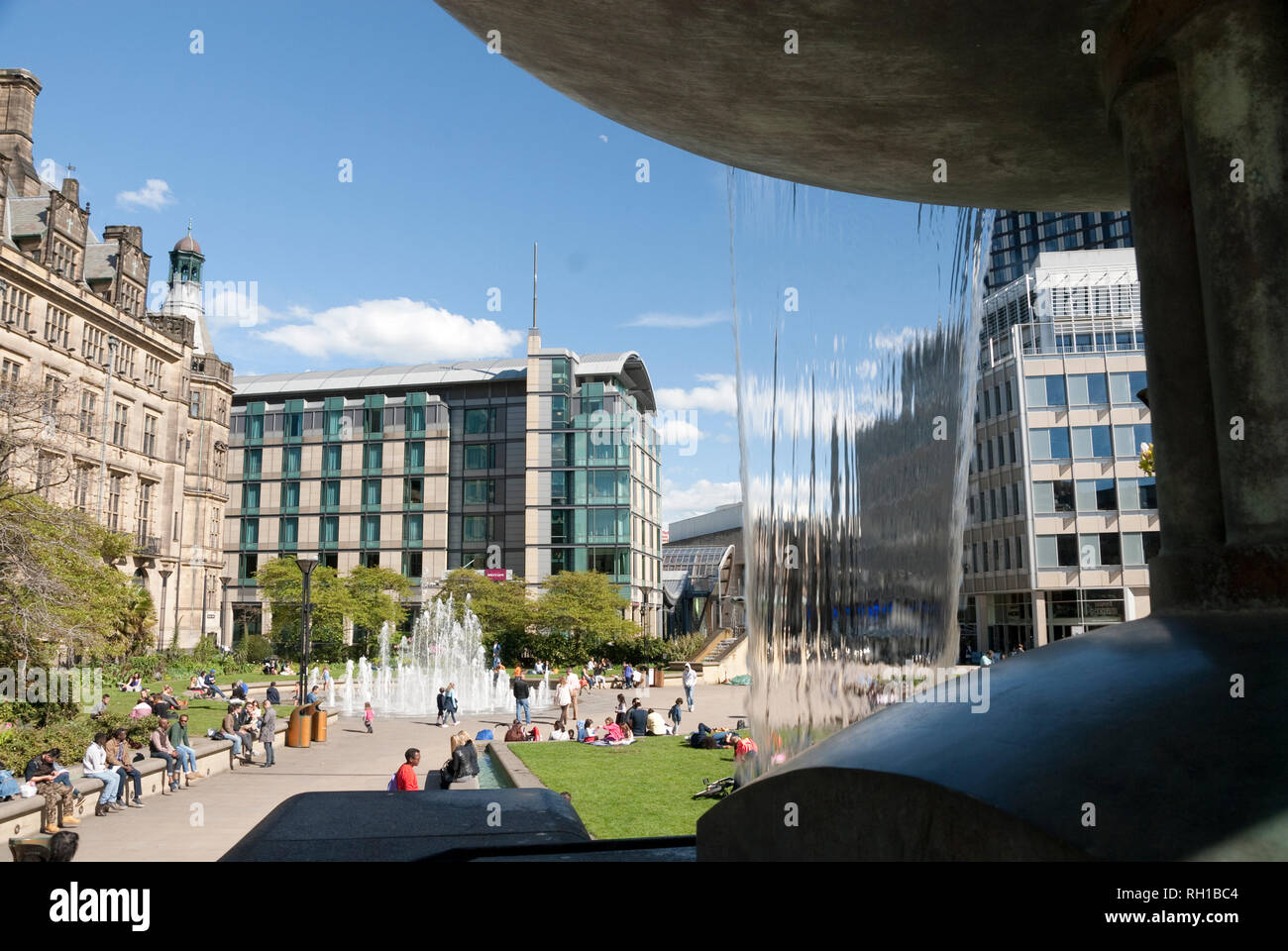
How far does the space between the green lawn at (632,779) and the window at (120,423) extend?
4139cm

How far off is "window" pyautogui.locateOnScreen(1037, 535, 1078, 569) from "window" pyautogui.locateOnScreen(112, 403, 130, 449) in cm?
4885

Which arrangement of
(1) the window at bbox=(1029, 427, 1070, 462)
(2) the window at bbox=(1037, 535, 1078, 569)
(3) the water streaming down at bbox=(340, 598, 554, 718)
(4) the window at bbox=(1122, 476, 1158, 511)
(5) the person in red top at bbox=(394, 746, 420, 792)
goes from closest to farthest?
(5) the person in red top at bbox=(394, 746, 420, 792), (3) the water streaming down at bbox=(340, 598, 554, 718), (4) the window at bbox=(1122, 476, 1158, 511), (2) the window at bbox=(1037, 535, 1078, 569), (1) the window at bbox=(1029, 427, 1070, 462)

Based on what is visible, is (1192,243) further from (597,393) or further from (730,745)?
(597,393)

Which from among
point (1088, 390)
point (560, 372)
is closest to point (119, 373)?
point (560, 372)

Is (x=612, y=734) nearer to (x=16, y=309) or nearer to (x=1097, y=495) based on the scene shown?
(x=1097, y=495)

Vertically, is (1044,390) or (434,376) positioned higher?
(434,376)

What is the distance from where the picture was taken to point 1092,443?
47.7 m

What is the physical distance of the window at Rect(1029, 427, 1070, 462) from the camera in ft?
158

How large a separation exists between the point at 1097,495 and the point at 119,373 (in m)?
51.4

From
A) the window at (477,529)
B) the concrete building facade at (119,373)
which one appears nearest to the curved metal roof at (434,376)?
the window at (477,529)

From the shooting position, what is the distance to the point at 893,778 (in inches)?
94.7

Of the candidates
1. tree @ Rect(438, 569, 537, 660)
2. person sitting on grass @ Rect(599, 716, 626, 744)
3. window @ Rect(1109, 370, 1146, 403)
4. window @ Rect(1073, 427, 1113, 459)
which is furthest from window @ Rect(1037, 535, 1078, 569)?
person sitting on grass @ Rect(599, 716, 626, 744)

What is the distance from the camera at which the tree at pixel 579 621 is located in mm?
53938
